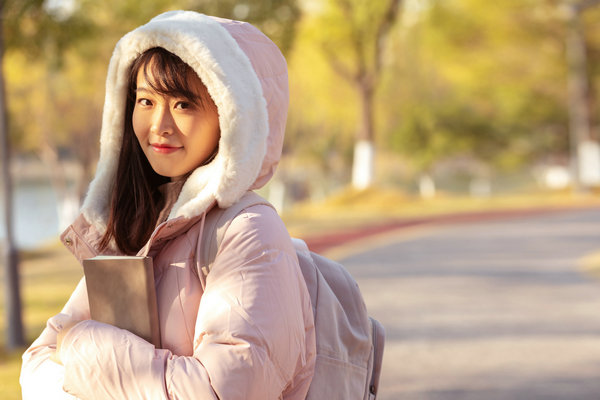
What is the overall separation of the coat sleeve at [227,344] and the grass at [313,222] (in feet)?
11.7

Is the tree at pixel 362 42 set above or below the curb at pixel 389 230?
above

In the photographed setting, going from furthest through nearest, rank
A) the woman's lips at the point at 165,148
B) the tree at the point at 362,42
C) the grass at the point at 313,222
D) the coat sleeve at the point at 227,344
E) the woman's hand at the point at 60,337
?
the tree at the point at 362,42 → the grass at the point at 313,222 → the woman's lips at the point at 165,148 → the woman's hand at the point at 60,337 → the coat sleeve at the point at 227,344

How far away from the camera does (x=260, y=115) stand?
1.62 meters

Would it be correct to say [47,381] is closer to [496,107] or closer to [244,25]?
[244,25]

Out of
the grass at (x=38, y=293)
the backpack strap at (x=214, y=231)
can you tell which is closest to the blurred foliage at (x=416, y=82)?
the grass at (x=38, y=293)

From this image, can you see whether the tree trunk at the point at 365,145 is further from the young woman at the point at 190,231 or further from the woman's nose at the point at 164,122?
the woman's nose at the point at 164,122

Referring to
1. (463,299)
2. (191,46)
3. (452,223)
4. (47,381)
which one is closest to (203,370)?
(47,381)

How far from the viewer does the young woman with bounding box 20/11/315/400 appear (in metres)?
1.46

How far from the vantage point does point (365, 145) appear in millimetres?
23781

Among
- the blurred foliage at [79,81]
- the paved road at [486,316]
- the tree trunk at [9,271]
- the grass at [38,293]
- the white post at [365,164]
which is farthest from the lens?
the white post at [365,164]

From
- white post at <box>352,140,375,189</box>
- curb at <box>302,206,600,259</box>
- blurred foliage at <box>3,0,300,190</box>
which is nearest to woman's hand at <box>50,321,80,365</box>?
curb at <box>302,206,600,259</box>

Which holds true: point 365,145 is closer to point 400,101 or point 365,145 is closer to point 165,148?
point 400,101

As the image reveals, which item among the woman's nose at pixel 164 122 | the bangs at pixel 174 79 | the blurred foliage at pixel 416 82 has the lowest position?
the woman's nose at pixel 164 122

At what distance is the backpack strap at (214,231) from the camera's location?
1.54 m
